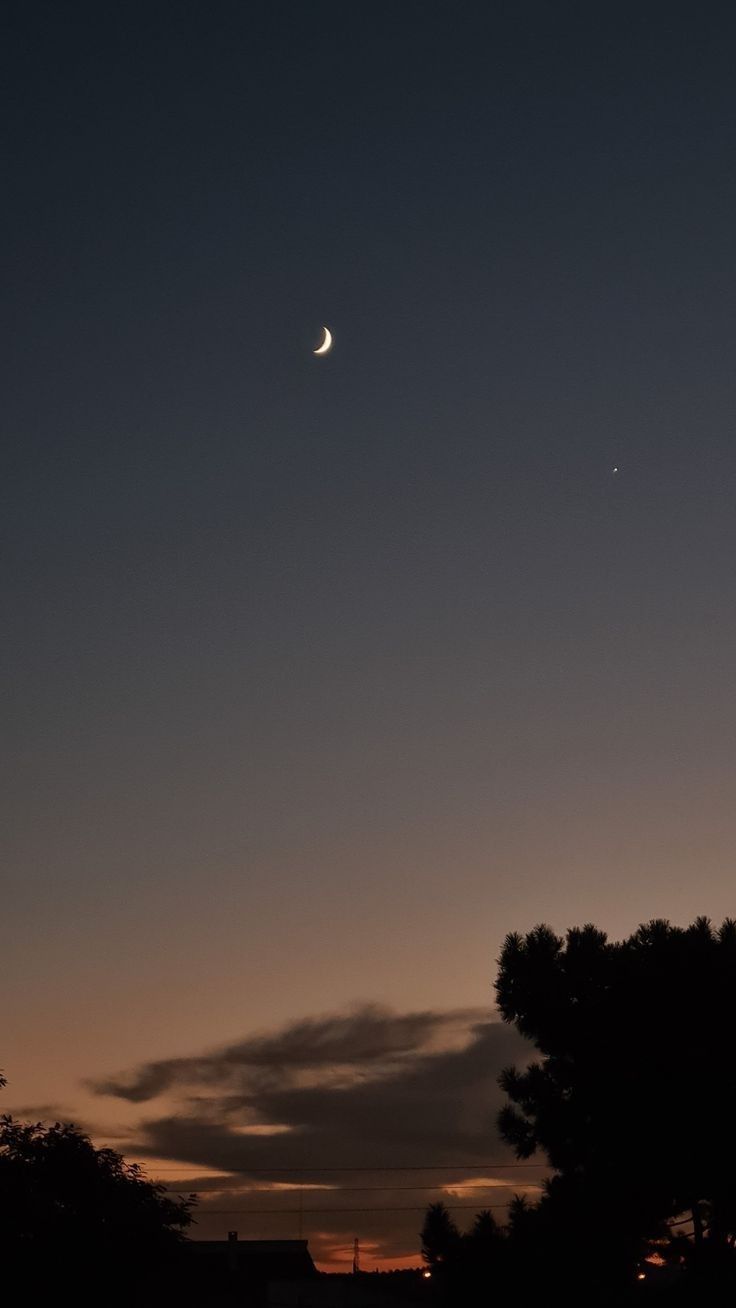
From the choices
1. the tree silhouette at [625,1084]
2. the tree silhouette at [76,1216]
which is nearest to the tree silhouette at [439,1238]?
the tree silhouette at [625,1084]

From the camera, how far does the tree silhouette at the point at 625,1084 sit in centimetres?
2775

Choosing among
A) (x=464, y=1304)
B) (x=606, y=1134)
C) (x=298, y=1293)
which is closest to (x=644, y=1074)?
(x=606, y=1134)

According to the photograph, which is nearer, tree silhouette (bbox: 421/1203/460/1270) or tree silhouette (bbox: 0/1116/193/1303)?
tree silhouette (bbox: 421/1203/460/1270)

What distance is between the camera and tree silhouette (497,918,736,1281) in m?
27.8

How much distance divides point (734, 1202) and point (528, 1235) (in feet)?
14.0

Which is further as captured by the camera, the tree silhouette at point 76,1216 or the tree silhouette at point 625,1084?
the tree silhouette at point 76,1216

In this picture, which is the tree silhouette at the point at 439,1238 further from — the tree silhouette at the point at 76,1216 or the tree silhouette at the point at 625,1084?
the tree silhouette at the point at 76,1216

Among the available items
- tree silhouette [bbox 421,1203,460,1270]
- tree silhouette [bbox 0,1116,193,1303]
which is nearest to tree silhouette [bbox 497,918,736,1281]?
tree silhouette [bbox 421,1203,460,1270]

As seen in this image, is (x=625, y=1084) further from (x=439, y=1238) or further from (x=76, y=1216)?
(x=76, y=1216)

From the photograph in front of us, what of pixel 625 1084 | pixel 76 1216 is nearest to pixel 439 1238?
pixel 625 1084

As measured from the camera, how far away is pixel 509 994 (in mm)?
31922

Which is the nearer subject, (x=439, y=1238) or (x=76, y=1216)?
(x=439, y=1238)

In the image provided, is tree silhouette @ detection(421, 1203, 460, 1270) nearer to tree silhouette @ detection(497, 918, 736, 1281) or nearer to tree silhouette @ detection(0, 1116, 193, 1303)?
tree silhouette @ detection(497, 918, 736, 1281)

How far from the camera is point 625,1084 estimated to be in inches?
1147
